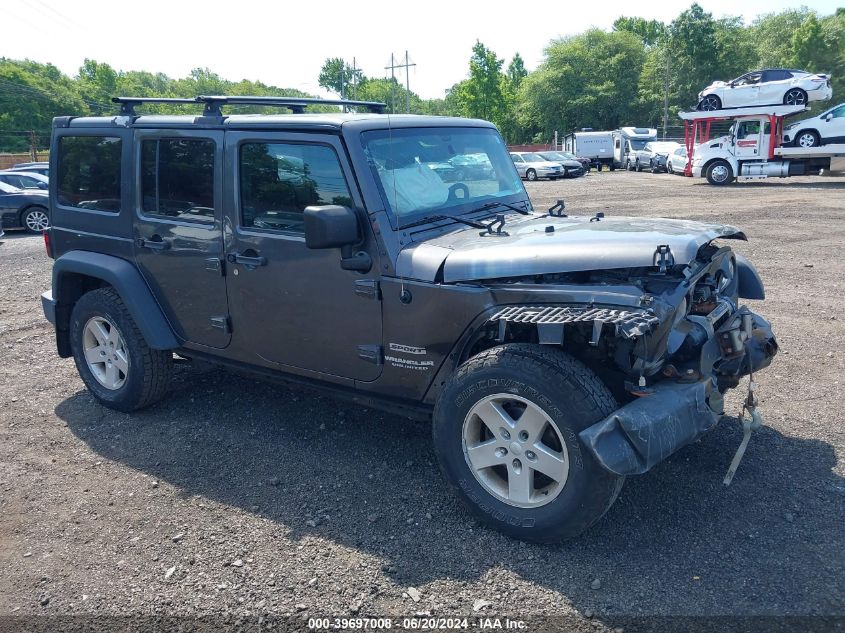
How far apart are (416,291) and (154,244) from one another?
6.84 ft

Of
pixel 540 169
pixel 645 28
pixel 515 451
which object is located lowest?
pixel 515 451

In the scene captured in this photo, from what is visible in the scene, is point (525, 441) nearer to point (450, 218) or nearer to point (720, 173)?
point (450, 218)

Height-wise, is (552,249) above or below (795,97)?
below

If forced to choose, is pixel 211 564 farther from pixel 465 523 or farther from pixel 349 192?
pixel 349 192

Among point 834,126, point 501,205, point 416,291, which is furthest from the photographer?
point 834,126

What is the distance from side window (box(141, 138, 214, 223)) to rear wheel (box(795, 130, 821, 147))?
2506 centimetres

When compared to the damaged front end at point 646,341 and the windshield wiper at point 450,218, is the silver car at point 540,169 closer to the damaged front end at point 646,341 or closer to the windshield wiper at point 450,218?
the windshield wiper at point 450,218

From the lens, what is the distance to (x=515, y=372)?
3180mm

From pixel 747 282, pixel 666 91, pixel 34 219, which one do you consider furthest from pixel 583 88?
pixel 747 282

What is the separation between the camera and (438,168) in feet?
13.8

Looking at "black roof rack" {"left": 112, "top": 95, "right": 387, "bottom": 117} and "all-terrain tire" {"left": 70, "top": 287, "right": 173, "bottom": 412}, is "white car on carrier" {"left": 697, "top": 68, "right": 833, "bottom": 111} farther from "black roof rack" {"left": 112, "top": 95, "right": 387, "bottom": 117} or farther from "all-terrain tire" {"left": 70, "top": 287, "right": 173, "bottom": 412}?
"all-terrain tire" {"left": 70, "top": 287, "right": 173, "bottom": 412}

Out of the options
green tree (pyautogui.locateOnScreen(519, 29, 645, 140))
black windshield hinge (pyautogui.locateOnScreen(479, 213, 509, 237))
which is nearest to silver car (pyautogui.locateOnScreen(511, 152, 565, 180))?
black windshield hinge (pyautogui.locateOnScreen(479, 213, 509, 237))

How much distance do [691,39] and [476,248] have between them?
220ft

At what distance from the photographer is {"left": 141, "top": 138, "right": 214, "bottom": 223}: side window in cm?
435
